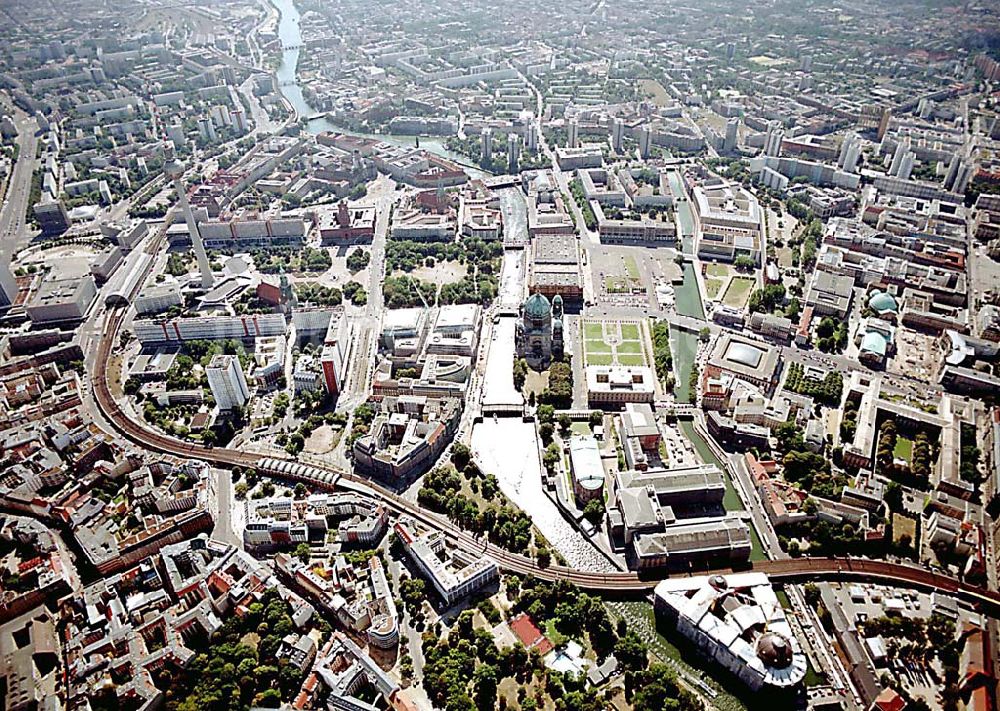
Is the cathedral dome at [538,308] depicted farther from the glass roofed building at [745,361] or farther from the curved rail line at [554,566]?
the curved rail line at [554,566]

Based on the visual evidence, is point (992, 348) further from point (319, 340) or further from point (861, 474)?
point (319, 340)

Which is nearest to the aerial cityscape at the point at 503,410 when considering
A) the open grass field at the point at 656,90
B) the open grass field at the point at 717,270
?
the open grass field at the point at 717,270

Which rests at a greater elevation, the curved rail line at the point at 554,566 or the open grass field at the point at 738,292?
the open grass field at the point at 738,292

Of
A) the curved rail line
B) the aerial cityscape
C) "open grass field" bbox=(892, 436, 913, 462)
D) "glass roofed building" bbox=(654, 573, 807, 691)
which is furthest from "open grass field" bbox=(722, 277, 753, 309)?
"glass roofed building" bbox=(654, 573, 807, 691)

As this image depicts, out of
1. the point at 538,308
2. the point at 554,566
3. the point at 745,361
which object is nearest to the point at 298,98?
the point at 538,308

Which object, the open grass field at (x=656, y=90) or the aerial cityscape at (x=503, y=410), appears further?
the open grass field at (x=656, y=90)
